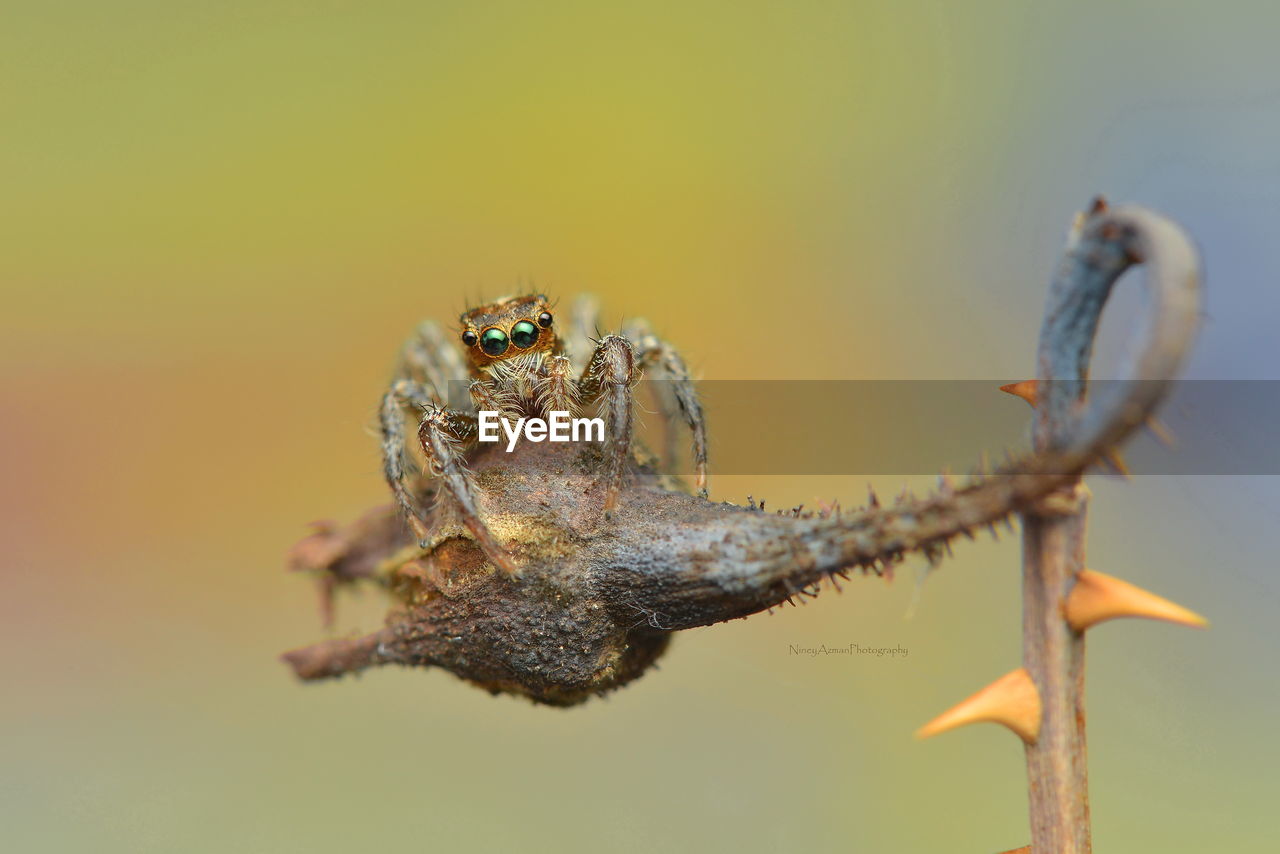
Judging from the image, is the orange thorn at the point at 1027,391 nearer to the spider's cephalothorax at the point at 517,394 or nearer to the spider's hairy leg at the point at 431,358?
the spider's cephalothorax at the point at 517,394

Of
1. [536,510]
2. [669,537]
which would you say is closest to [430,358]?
[536,510]

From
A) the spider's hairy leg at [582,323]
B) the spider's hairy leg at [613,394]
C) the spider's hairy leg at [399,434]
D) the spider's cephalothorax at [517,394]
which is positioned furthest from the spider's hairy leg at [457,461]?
the spider's hairy leg at [582,323]

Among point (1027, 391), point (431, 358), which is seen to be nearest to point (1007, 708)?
point (1027, 391)

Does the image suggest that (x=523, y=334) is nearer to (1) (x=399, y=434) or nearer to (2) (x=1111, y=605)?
(1) (x=399, y=434)

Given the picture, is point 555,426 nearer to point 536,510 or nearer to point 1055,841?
point 536,510

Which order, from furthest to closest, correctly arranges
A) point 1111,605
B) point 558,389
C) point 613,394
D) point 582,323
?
1. point 582,323
2. point 558,389
3. point 613,394
4. point 1111,605

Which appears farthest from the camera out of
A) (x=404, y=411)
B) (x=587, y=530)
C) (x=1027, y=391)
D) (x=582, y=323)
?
(x=582, y=323)
